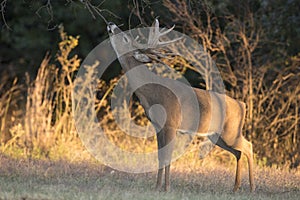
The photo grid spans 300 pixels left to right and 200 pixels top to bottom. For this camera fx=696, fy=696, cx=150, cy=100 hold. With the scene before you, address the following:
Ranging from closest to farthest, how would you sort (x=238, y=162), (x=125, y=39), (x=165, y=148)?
(x=165, y=148)
(x=125, y=39)
(x=238, y=162)

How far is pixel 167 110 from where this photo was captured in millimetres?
8914

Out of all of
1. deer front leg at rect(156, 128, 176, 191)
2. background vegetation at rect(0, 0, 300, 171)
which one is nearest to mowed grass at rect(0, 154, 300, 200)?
deer front leg at rect(156, 128, 176, 191)

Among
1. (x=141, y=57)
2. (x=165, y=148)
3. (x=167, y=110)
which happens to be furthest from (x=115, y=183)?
A: (x=141, y=57)

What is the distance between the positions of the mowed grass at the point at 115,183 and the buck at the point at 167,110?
39cm

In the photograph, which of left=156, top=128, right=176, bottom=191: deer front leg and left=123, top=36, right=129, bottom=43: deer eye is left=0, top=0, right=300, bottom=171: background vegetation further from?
left=156, top=128, right=176, bottom=191: deer front leg

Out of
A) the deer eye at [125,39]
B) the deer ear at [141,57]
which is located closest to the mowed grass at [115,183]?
the deer ear at [141,57]

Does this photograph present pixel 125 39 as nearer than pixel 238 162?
Yes

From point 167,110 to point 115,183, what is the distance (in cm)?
116

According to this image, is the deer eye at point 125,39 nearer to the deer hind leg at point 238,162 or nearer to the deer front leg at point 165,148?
the deer front leg at point 165,148

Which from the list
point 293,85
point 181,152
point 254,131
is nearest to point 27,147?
point 181,152

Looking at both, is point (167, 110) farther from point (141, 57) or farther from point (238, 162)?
point (238, 162)

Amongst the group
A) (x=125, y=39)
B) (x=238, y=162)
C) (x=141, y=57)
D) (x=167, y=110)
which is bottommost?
(x=238, y=162)

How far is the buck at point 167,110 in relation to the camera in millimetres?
8844

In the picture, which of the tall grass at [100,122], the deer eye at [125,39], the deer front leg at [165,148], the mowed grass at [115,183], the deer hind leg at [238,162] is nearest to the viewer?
the mowed grass at [115,183]
